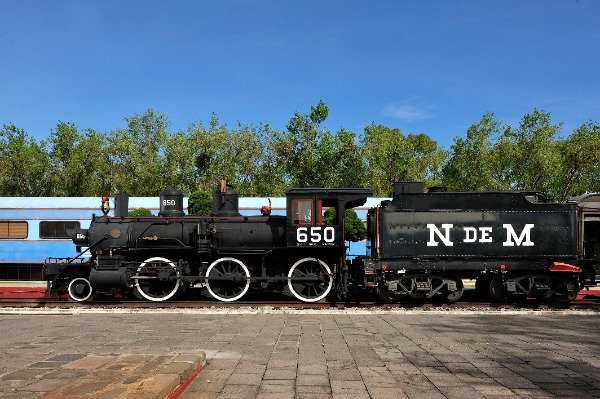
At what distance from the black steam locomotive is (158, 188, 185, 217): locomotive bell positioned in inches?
22.1

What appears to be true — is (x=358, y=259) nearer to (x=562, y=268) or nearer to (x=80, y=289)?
(x=562, y=268)

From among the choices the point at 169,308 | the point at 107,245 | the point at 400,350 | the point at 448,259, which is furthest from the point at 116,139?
the point at 400,350

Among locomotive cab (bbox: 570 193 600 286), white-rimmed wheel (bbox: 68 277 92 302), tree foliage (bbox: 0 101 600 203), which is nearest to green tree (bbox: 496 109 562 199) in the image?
tree foliage (bbox: 0 101 600 203)

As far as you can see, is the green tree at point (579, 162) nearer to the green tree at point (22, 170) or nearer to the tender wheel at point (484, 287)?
the tender wheel at point (484, 287)

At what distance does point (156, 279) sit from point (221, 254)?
1932mm

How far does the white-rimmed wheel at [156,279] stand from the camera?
1388cm

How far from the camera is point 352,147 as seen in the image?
128 ft

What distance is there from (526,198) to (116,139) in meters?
38.0

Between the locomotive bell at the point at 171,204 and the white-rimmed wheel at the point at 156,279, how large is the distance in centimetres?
169

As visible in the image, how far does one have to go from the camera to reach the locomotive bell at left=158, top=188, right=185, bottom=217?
15188 millimetres

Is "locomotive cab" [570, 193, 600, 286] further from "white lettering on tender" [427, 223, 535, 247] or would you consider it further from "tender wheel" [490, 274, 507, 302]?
"tender wheel" [490, 274, 507, 302]

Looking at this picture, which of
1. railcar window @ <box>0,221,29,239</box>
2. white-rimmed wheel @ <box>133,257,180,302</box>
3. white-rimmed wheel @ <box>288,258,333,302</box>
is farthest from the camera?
railcar window @ <box>0,221,29,239</box>

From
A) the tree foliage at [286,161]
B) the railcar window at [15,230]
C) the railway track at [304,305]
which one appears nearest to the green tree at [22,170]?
the tree foliage at [286,161]

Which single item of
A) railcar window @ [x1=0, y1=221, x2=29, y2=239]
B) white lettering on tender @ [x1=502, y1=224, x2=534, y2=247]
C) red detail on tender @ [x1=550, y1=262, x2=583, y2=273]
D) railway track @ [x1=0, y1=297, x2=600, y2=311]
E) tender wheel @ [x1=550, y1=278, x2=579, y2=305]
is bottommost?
railway track @ [x1=0, y1=297, x2=600, y2=311]
